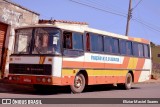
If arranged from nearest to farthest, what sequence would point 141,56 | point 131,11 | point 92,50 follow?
point 92,50
point 141,56
point 131,11

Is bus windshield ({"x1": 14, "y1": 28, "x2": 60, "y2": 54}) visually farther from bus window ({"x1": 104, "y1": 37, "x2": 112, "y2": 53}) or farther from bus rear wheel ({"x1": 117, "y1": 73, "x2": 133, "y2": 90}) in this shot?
bus rear wheel ({"x1": 117, "y1": 73, "x2": 133, "y2": 90})

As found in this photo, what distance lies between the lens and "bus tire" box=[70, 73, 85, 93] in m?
16.8

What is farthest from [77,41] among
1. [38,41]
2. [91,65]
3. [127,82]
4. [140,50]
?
[140,50]

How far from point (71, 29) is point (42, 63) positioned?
2074mm

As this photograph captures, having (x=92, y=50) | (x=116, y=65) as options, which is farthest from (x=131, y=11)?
(x=92, y=50)

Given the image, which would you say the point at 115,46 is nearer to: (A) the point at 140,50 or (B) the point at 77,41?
(A) the point at 140,50

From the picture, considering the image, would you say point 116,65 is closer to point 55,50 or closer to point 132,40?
point 132,40

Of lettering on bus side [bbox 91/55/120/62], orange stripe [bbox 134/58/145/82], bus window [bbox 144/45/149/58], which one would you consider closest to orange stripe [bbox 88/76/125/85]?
lettering on bus side [bbox 91/55/120/62]

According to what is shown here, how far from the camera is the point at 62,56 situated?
1575cm

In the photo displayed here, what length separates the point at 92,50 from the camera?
59.4ft

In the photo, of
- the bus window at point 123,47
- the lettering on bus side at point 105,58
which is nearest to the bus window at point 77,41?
the lettering on bus side at point 105,58

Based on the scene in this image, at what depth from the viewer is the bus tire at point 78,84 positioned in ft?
55.0

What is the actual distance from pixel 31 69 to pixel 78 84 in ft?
7.90

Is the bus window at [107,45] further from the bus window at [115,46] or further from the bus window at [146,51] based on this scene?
the bus window at [146,51]
